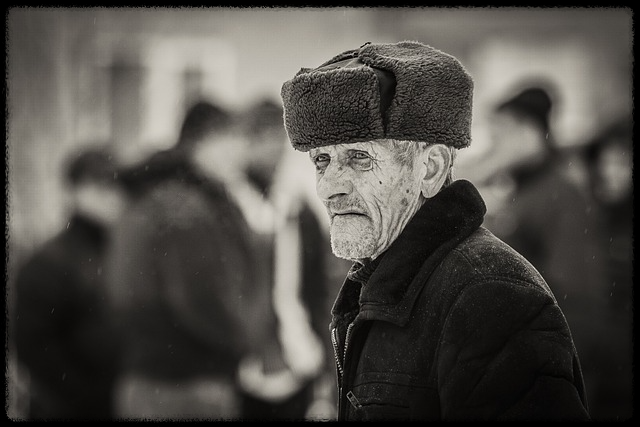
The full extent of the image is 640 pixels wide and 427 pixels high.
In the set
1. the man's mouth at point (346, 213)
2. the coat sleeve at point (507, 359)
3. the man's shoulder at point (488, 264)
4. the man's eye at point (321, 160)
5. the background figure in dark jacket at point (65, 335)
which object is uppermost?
the man's eye at point (321, 160)

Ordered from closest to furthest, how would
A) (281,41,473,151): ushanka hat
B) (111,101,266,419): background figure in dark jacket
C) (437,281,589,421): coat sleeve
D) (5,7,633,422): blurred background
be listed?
1. (437,281,589,421): coat sleeve
2. (281,41,473,151): ushanka hat
3. (111,101,266,419): background figure in dark jacket
4. (5,7,633,422): blurred background

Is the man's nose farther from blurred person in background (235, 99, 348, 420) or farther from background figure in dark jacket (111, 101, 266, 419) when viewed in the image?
blurred person in background (235, 99, 348, 420)

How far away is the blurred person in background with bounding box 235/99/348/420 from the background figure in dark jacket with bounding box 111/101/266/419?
154 mm

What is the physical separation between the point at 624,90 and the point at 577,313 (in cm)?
370

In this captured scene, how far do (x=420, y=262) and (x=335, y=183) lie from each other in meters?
0.31

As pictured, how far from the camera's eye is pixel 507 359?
2.07 m

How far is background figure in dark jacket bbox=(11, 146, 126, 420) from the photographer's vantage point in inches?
229

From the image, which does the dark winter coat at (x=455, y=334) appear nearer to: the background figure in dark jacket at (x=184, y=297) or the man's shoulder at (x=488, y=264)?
the man's shoulder at (x=488, y=264)

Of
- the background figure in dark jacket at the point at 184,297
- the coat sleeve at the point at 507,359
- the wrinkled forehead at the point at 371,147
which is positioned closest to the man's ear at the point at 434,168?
the wrinkled forehead at the point at 371,147

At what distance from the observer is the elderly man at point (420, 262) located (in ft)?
6.83

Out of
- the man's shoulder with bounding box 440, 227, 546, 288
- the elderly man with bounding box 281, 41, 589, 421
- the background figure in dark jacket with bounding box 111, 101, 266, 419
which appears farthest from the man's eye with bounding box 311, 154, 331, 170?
the background figure in dark jacket with bounding box 111, 101, 266, 419

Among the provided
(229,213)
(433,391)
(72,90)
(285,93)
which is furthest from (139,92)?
(433,391)

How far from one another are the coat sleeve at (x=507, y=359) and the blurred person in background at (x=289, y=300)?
11.8 ft

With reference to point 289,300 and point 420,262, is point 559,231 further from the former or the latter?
point 420,262
